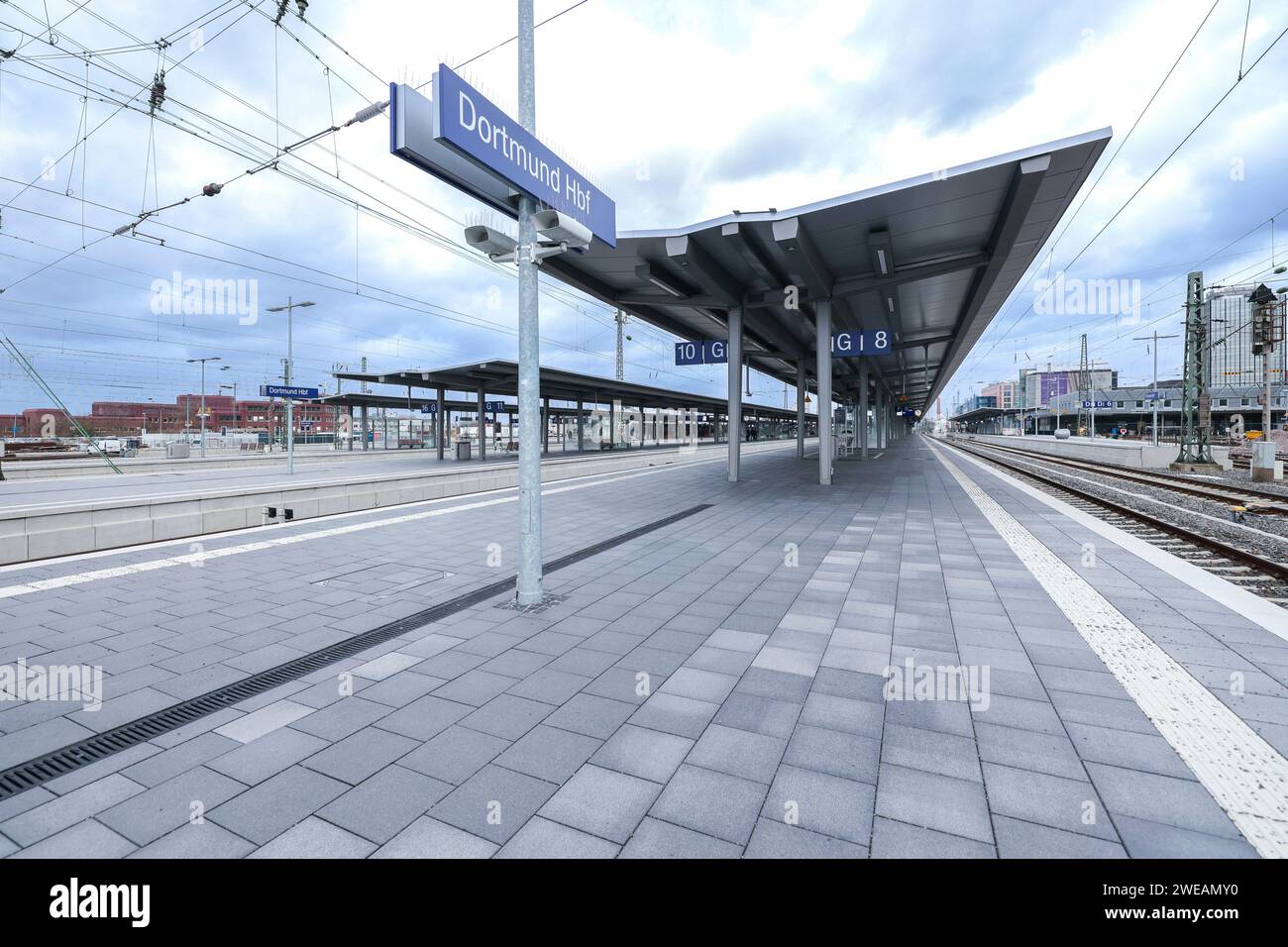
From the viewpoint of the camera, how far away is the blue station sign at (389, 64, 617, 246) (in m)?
3.66

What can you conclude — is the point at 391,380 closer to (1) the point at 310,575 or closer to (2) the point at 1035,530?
(1) the point at 310,575

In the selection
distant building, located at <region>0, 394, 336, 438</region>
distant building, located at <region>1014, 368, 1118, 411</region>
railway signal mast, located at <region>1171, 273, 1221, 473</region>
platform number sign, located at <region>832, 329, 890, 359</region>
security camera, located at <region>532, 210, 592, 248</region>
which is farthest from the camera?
distant building, located at <region>1014, 368, 1118, 411</region>

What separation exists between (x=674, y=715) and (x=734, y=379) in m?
14.7

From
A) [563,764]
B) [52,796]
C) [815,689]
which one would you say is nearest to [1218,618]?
[815,689]

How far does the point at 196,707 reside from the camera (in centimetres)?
319

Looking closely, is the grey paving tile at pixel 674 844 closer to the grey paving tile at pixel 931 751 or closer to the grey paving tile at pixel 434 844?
the grey paving tile at pixel 434 844

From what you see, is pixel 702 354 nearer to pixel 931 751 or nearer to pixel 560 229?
pixel 560 229

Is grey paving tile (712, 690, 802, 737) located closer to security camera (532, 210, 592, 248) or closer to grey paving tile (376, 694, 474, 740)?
grey paving tile (376, 694, 474, 740)

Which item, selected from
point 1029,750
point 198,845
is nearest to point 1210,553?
point 1029,750

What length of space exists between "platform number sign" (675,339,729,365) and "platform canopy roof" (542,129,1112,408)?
3.86 ft

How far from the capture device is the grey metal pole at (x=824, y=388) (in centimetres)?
1528

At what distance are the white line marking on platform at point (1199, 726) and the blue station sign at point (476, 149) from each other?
5.28 meters

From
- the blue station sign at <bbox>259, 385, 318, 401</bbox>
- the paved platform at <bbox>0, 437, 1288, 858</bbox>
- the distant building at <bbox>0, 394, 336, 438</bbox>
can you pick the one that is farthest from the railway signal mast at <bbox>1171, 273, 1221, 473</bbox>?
the distant building at <bbox>0, 394, 336, 438</bbox>
